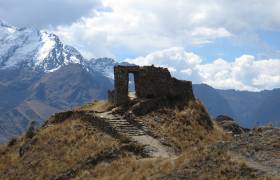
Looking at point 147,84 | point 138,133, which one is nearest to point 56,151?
point 138,133

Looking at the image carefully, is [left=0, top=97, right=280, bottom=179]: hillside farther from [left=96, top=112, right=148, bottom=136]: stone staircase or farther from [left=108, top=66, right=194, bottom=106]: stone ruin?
[left=108, top=66, right=194, bottom=106]: stone ruin

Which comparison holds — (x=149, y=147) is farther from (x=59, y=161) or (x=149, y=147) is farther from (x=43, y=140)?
(x=43, y=140)

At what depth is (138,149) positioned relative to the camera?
45.5 m

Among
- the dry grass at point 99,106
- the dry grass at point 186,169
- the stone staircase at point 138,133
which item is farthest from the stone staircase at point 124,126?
the dry grass at point 186,169

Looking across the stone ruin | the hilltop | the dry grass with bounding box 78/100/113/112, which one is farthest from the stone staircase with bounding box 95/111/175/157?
the dry grass with bounding box 78/100/113/112

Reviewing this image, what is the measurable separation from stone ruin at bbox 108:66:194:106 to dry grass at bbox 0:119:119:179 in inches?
212

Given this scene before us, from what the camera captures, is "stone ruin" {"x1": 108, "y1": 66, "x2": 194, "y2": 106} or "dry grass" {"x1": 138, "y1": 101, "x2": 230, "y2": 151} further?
"stone ruin" {"x1": 108, "y1": 66, "x2": 194, "y2": 106}

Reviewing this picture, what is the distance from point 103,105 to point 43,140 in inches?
356

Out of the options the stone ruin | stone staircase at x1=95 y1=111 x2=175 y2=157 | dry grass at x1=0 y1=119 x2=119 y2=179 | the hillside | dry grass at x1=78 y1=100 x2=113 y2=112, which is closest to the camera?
the hillside

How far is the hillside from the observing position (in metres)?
31.7

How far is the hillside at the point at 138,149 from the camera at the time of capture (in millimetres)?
31719

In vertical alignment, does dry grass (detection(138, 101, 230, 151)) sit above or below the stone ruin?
below

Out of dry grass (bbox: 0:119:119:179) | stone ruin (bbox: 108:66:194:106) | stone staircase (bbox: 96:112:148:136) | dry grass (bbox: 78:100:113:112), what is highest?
stone ruin (bbox: 108:66:194:106)

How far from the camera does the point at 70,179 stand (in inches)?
1651
